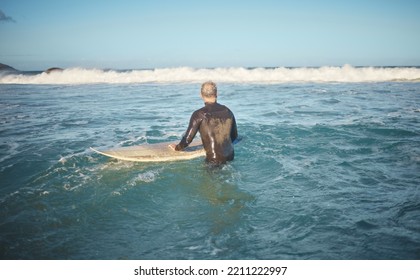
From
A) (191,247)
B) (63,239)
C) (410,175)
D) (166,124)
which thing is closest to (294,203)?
(191,247)

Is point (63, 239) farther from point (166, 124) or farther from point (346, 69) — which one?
point (346, 69)

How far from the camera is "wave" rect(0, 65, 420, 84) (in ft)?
98.0

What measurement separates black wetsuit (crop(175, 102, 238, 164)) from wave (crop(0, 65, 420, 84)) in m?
25.7

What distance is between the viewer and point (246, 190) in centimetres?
491

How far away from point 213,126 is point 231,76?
30.4 metres

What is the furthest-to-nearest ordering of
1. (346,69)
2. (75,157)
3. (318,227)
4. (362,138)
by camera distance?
(346,69) → (362,138) → (75,157) → (318,227)

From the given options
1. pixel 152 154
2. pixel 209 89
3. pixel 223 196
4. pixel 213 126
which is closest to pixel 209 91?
pixel 209 89

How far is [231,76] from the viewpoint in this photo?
34438 millimetres

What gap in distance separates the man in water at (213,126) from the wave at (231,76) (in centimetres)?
2568

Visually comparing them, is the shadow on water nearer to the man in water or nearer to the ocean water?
the ocean water

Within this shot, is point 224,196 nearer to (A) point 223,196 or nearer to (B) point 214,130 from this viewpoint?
(A) point 223,196

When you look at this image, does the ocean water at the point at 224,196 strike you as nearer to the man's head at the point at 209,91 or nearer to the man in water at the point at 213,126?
the man in water at the point at 213,126

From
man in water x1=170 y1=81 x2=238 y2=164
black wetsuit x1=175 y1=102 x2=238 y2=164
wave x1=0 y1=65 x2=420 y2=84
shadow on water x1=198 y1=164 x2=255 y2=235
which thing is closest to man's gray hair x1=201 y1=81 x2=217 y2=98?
man in water x1=170 y1=81 x2=238 y2=164
